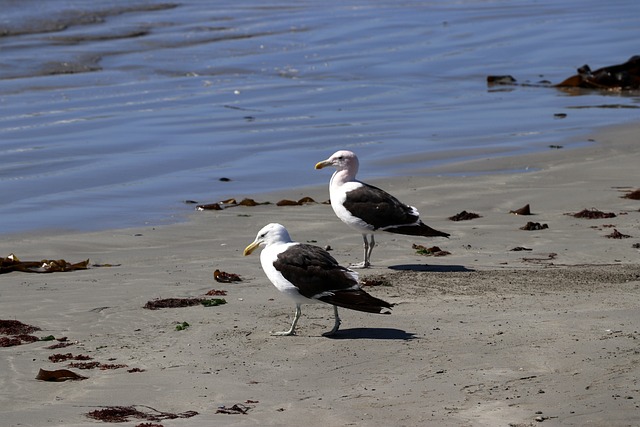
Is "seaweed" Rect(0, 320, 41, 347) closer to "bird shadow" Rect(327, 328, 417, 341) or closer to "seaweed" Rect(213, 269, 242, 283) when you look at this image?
"seaweed" Rect(213, 269, 242, 283)

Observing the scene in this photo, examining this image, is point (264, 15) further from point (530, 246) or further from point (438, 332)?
point (438, 332)

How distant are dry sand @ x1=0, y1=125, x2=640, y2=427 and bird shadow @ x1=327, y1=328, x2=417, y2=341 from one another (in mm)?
28

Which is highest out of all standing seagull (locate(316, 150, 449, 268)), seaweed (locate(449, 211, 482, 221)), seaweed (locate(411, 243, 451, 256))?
standing seagull (locate(316, 150, 449, 268))

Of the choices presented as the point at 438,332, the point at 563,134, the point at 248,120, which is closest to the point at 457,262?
the point at 438,332

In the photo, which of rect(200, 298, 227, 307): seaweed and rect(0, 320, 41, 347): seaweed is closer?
rect(0, 320, 41, 347): seaweed

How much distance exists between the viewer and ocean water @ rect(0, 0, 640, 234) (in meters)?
14.5

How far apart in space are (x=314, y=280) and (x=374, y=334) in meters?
0.58

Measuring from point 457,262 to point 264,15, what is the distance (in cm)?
2619

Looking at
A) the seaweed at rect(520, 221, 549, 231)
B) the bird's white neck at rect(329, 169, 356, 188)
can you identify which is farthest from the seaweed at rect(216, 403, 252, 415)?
the seaweed at rect(520, 221, 549, 231)

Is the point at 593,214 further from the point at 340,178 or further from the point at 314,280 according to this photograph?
the point at 314,280

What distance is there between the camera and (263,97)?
20719 mm

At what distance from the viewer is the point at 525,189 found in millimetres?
13695

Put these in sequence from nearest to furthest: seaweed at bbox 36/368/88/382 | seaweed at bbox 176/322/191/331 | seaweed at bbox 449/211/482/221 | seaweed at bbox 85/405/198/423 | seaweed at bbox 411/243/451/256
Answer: seaweed at bbox 85/405/198/423, seaweed at bbox 36/368/88/382, seaweed at bbox 176/322/191/331, seaweed at bbox 411/243/451/256, seaweed at bbox 449/211/482/221

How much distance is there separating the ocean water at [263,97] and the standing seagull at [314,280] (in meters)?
4.47
